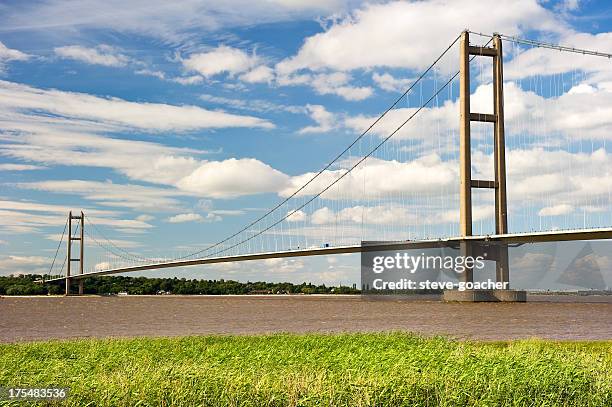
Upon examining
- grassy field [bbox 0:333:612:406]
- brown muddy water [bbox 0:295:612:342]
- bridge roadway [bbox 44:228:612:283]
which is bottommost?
brown muddy water [bbox 0:295:612:342]

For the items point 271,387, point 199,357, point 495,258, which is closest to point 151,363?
point 199,357

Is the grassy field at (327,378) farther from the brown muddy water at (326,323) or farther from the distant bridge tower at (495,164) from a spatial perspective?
the distant bridge tower at (495,164)

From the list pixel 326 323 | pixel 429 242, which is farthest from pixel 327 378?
pixel 429 242

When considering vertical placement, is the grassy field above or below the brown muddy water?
above

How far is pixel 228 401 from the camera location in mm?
7625

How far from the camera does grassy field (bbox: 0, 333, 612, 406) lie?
7688mm

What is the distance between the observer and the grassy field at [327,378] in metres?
7.69

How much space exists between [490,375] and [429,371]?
2.35 feet

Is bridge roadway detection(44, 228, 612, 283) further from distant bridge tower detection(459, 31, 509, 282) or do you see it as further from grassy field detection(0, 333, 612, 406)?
grassy field detection(0, 333, 612, 406)

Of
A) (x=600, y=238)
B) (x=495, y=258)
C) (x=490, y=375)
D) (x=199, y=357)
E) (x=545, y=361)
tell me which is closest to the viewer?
(x=490, y=375)

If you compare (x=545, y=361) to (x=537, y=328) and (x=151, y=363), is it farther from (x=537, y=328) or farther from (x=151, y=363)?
(x=537, y=328)

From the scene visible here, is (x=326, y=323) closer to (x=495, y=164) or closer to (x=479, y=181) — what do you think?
(x=479, y=181)

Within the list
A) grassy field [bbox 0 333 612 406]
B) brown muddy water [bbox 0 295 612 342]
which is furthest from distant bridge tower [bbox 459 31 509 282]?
grassy field [bbox 0 333 612 406]

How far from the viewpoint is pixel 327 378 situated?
8.73 metres
